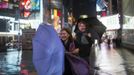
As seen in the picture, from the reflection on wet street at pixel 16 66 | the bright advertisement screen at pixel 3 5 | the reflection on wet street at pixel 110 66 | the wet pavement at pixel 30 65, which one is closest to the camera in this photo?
the reflection on wet street at pixel 16 66

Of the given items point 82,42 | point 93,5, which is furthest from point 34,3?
point 82,42

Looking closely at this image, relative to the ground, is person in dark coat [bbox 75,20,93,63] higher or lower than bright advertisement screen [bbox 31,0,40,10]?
lower

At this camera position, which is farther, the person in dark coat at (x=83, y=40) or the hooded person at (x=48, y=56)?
the person in dark coat at (x=83, y=40)

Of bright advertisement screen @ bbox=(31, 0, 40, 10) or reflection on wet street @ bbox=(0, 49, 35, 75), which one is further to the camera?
bright advertisement screen @ bbox=(31, 0, 40, 10)

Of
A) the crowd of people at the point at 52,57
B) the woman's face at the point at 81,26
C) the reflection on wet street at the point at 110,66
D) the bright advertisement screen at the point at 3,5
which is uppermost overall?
the bright advertisement screen at the point at 3,5

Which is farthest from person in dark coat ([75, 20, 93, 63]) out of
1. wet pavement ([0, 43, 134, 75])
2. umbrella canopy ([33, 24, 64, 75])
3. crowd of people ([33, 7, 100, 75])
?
wet pavement ([0, 43, 134, 75])

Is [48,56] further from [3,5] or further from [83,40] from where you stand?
[3,5]

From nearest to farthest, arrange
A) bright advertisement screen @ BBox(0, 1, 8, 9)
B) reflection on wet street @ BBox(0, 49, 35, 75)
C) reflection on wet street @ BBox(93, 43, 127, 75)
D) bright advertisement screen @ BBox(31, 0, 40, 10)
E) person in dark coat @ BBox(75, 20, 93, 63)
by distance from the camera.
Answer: person in dark coat @ BBox(75, 20, 93, 63) → reflection on wet street @ BBox(0, 49, 35, 75) → reflection on wet street @ BBox(93, 43, 127, 75) → bright advertisement screen @ BBox(0, 1, 8, 9) → bright advertisement screen @ BBox(31, 0, 40, 10)

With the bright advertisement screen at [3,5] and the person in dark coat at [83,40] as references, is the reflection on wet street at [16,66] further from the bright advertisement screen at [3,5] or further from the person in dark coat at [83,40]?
the person in dark coat at [83,40]

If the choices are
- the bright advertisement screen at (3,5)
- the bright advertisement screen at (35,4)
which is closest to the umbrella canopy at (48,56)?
the bright advertisement screen at (3,5)

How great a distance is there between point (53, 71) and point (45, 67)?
0.43 feet

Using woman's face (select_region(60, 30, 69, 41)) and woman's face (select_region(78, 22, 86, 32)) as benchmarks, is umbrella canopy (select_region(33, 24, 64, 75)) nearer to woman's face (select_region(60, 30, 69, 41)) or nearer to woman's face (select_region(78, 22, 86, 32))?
woman's face (select_region(60, 30, 69, 41))

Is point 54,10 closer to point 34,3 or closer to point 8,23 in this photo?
point 34,3

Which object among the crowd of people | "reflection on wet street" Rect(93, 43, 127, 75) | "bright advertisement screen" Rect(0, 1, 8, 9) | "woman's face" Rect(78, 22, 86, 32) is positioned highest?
"bright advertisement screen" Rect(0, 1, 8, 9)
